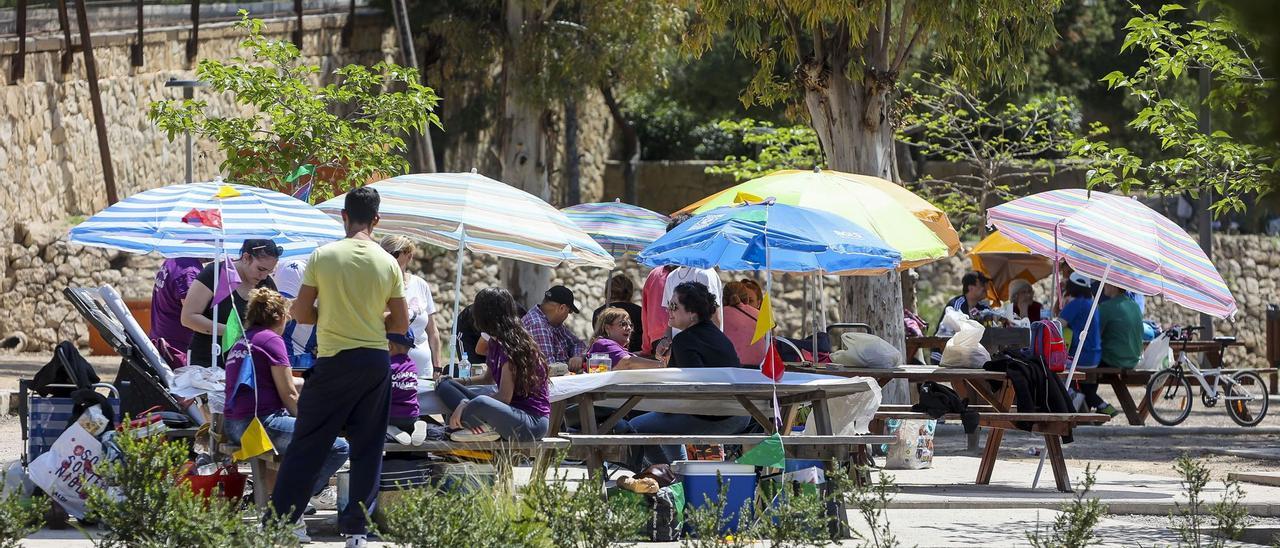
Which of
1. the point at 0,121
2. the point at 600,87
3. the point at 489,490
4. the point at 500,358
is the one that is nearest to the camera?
the point at 489,490

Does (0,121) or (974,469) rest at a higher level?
(0,121)

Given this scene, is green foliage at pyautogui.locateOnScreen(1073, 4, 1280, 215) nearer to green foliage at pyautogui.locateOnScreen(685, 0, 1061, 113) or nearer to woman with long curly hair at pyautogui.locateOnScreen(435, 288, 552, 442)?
green foliage at pyautogui.locateOnScreen(685, 0, 1061, 113)

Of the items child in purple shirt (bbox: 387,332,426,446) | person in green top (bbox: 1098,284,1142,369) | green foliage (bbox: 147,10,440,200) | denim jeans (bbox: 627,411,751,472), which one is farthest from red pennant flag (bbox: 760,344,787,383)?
green foliage (bbox: 147,10,440,200)

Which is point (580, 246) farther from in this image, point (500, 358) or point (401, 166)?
point (401, 166)

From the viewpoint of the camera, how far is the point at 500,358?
26.5ft

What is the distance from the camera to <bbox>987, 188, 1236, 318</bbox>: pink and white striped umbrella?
415 inches

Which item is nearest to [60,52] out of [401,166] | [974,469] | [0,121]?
[0,121]

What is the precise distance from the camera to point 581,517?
609cm

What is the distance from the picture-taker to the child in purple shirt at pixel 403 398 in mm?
7802

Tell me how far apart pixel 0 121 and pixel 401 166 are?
6.53 meters

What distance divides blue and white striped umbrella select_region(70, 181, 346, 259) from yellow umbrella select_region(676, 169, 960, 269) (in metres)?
3.13

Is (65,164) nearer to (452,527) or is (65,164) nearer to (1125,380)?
(1125,380)

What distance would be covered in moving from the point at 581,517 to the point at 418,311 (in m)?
4.91

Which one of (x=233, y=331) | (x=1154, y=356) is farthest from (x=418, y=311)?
(x=1154, y=356)
